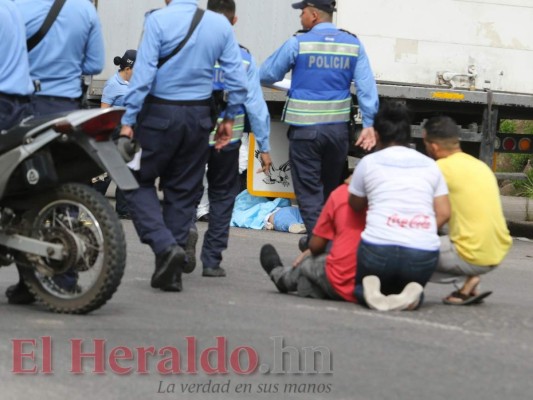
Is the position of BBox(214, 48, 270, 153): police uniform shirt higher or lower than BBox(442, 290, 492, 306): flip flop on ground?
higher

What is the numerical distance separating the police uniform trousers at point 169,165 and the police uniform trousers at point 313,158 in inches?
68.4

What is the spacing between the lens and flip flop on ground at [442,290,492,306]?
28.6 ft

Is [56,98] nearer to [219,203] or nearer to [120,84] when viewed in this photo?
[219,203]

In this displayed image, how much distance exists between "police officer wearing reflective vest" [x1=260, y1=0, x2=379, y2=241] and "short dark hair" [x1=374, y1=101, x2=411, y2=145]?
87.4 inches

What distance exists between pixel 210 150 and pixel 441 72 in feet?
17.1

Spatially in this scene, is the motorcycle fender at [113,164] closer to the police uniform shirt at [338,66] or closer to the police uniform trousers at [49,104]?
the police uniform trousers at [49,104]

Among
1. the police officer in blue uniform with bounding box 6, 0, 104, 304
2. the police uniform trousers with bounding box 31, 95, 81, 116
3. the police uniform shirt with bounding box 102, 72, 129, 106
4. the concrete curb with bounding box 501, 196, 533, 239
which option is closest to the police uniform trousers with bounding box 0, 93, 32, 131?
the police officer in blue uniform with bounding box 6, 0, 104, 304

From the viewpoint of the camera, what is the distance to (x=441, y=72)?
14.8m

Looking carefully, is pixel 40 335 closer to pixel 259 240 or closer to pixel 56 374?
pixel 56 374

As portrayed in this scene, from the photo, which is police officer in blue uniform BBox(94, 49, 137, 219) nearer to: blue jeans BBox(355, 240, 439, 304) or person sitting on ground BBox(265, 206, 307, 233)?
person sitting on ground BBox(265, 206, 307, 233)

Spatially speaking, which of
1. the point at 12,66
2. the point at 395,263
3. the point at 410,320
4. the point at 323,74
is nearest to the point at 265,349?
the point at 410,320

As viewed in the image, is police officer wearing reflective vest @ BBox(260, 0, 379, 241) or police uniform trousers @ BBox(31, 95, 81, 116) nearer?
police uniform trousers @ BBox(31, 95, 81, 116)

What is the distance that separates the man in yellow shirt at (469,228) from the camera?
8.64m

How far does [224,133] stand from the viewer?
9.53 m
